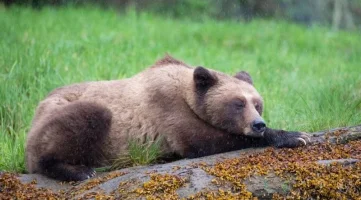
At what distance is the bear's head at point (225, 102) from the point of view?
558 centimetres

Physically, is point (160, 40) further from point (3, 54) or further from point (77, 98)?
point (77, 98)

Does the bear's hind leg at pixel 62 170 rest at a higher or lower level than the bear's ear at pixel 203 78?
lower

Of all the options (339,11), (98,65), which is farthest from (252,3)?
(98,65)

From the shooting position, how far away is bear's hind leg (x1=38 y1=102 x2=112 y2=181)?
5.51 metres

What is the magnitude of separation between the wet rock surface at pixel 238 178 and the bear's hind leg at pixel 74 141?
196 mm

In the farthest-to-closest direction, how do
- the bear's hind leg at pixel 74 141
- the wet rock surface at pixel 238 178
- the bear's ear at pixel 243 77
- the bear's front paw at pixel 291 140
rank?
the bear's ear at pixel 243 77
the bear's hind leg at pixel 74 141
the bear's front paw at pixel 291 140
the wet rock surface at pixel 238 178

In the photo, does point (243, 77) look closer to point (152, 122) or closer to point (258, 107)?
point (258, 107)

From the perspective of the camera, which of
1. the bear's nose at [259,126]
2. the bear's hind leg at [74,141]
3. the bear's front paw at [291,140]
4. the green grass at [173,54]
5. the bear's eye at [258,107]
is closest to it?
the bear's front paw at [291,140]

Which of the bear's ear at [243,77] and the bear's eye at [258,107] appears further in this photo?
the bear's ear at [243,77]

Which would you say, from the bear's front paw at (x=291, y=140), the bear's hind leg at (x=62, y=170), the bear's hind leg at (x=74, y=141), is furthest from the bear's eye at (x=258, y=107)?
the bear's hind leg at (x=62, y=170)

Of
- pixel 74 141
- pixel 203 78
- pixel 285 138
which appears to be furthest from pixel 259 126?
pixel 74 141

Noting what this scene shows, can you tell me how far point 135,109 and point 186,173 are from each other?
1.38 metres

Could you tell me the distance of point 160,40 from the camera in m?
12.3

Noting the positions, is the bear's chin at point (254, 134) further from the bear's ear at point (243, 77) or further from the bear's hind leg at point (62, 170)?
the bear's hind leg at point (62, 170)
